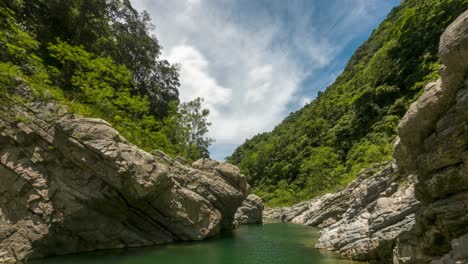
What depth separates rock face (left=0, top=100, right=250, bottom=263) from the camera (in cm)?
2002

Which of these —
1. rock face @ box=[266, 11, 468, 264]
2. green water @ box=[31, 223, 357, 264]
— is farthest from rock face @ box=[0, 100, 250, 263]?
rock face @ box=[266, 11, 468, 264]

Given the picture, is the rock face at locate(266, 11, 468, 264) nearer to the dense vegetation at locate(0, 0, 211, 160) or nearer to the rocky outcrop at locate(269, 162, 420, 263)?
the rocky outcrop at locate(269, 162, 420, 263)

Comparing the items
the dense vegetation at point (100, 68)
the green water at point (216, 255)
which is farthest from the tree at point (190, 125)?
the green water at point (216, 255)

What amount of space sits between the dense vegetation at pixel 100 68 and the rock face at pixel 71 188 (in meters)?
2.96

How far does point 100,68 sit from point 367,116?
66.0 m

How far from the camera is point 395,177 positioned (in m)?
21.2

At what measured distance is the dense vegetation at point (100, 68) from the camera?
23734 mm

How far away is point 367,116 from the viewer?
72.4 m

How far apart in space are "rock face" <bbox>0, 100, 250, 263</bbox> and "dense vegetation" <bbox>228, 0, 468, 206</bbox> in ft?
100

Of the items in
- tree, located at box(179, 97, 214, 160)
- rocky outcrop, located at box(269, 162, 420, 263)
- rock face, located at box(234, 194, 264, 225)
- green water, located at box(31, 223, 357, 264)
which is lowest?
green water, located at box(31, 223, 357, 264)

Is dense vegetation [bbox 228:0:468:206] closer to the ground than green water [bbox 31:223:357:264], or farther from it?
farther from it

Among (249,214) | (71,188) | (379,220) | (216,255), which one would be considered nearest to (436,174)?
(379,220)

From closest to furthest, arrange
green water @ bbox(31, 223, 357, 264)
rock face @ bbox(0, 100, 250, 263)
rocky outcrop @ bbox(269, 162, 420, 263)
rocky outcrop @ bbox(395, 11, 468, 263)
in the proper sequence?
rocky outcrop @ bbox(395, 11, 468, 263) → rocky outcrop @ bbox(269, 162, 420, 263) → green water @ bbox(31, 223, 357, 264) → rock face @ bbox(0, 100, 250, 263)

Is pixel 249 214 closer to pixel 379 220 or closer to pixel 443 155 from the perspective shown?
pixel 379 220
